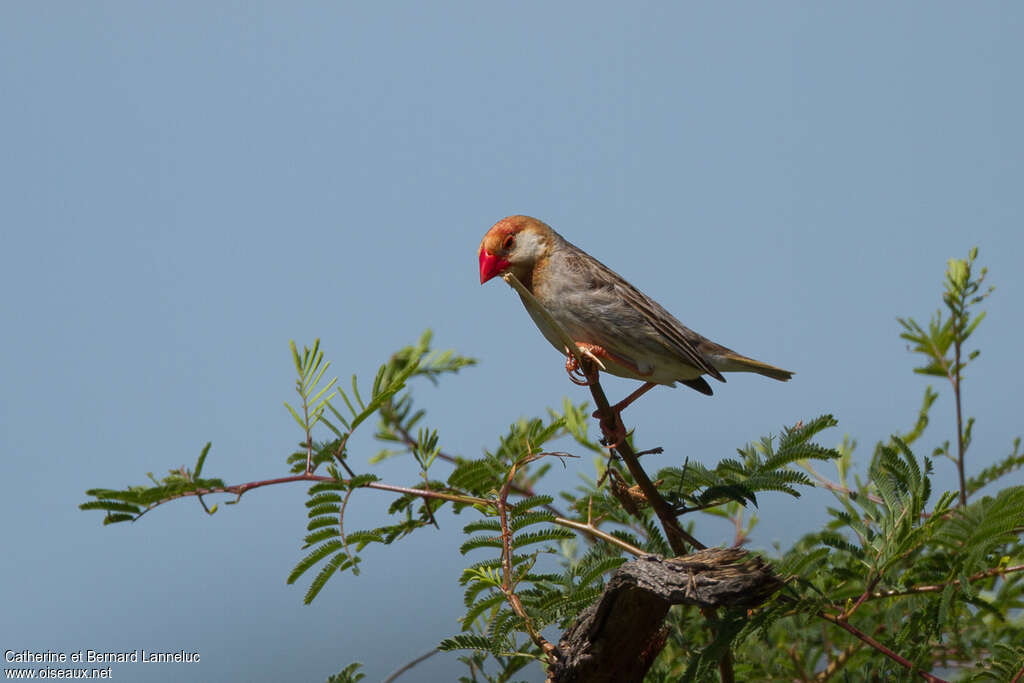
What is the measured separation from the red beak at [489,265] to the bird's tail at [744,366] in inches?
36.5

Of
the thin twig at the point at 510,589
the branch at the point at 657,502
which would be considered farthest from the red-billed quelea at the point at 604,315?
the thin twig at the point at 510,589

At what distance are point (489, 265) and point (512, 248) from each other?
0.40 ft

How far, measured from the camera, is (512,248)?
3.39 m

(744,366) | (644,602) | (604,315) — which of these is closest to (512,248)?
(604,315)

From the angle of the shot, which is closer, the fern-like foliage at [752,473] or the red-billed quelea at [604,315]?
the fern-like foliage at [752,473]

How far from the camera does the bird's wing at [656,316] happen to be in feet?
10.3

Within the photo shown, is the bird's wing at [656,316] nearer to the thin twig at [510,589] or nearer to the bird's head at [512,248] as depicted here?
the bird's head at [512,248]

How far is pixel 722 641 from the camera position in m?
1.95

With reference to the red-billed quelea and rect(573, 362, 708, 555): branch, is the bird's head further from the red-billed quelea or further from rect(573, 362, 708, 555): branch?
rect(573, 362, 708, 555): branch

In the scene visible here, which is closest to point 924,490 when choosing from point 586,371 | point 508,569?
point 586,371

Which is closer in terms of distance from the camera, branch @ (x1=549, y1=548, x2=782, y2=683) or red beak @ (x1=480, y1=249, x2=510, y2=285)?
branch @ (x1=549, y1=548, x2=782, y2=683)

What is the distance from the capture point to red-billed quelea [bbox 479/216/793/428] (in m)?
3.07

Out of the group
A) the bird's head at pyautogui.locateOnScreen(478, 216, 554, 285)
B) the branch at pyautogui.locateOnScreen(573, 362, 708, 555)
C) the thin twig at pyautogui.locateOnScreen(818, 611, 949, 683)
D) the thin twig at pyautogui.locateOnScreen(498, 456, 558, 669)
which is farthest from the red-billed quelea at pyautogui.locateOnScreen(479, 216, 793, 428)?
the thin twig at pyautogui.locateOnScreen(818, 611, 949, 683)

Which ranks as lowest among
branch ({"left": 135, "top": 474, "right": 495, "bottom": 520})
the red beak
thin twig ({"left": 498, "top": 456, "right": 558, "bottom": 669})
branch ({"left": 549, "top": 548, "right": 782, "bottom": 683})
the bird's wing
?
branch ({"left": 549, "top": 548, "right": 782, "bottom": 683})
